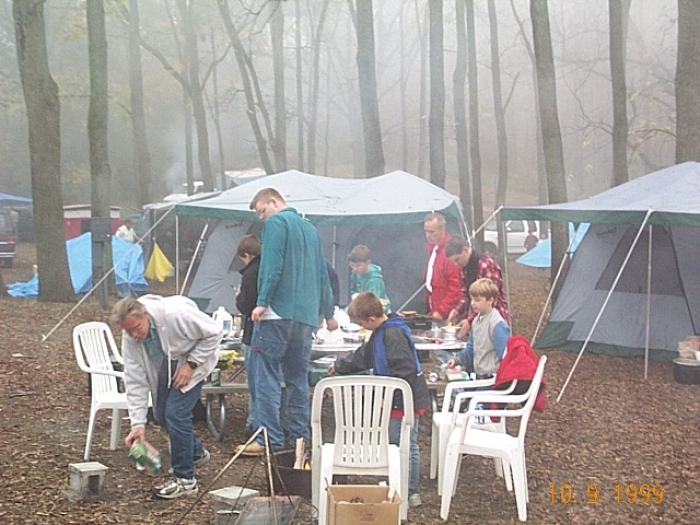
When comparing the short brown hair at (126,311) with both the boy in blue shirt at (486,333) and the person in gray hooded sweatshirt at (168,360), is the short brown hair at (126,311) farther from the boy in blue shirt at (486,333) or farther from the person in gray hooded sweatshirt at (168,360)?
the boy in blue shirt at (486,333)

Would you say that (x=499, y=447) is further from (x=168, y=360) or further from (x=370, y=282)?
(x=370, y=282)

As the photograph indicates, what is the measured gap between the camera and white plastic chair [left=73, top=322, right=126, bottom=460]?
516 centimetres

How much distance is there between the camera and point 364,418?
3.96m

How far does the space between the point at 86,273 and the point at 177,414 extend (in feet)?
33.1

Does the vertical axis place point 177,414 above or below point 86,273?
below

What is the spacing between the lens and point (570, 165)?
3866 cm

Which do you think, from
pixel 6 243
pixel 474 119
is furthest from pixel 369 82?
pixel 6 243

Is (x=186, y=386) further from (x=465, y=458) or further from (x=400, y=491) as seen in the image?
(x=465, y=458)

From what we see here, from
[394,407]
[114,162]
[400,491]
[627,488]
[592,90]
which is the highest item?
[592,90]

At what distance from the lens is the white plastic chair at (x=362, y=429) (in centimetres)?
391

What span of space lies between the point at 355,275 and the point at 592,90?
3156 cm

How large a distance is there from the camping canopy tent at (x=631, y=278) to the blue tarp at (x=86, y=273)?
23.2 ft

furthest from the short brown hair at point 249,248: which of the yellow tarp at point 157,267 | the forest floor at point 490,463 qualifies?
the yellow tarp at point 157,267

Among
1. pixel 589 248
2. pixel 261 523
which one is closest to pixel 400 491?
pixel 261 523
